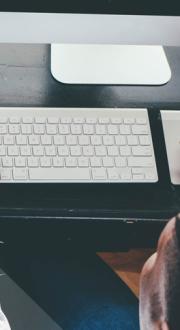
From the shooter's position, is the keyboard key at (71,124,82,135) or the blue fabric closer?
the keyboard key at (71,124,82,135)

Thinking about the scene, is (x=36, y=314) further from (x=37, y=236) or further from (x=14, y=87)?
(x=14, y=87)

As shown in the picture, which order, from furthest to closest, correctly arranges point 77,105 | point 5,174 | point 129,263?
1. point 129,263
2. point 77,105
3. point 5,174

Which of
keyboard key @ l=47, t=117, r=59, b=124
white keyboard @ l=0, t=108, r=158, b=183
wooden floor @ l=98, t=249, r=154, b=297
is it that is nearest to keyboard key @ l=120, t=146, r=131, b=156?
white keyboard @ l=0, t=108, r=158, b=183

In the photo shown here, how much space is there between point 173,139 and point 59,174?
18 cm

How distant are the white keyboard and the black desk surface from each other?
0.02m

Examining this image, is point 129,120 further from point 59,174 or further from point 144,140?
point 59,174

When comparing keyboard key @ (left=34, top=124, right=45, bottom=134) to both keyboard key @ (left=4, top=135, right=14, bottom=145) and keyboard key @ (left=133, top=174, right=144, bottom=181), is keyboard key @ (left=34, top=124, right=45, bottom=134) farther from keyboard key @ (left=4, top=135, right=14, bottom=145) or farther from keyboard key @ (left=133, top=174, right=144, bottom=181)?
keyboard key @ (left=133, top=174, right=144, bottom=181)

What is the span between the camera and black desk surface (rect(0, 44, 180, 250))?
78 centimetres

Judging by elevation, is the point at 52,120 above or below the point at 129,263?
above

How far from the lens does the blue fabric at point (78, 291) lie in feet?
3.38

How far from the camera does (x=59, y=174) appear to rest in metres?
0.79

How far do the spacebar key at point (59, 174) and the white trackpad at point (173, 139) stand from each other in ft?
0.41

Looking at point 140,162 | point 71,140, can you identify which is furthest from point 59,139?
point 140,162

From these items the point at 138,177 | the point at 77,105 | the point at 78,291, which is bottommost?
the point at 78,291
